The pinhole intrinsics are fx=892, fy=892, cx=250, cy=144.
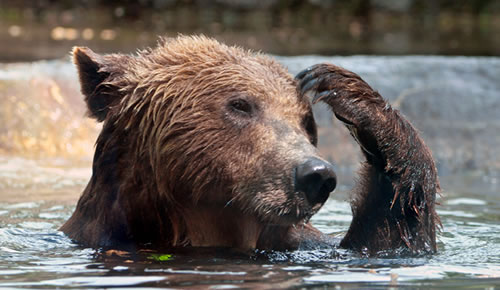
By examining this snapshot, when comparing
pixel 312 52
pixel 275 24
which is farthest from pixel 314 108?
pixel 275 24

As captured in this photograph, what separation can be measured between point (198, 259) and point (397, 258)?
1106mm

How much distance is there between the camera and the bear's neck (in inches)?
191

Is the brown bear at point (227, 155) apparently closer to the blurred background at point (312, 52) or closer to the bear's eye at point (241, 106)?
the bear's eye at point (241, 106)

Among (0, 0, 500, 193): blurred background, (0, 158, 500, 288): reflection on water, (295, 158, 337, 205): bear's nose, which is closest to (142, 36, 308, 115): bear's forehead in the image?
(295, 158, 337, 205): bear's nose

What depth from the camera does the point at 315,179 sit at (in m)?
4.29

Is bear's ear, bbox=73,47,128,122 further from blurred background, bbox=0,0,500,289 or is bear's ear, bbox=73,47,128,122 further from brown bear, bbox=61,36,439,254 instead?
blurred background, bbox=0,0,500,289

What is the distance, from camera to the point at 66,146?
32.8ft

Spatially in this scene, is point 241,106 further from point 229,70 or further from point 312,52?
point 312,52

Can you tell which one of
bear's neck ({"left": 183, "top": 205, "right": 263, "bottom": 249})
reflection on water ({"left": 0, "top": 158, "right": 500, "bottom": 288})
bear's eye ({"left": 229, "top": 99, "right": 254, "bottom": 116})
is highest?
bear's eye ({"left": 229, "top": 99, "right": 254, "bottom": 116})

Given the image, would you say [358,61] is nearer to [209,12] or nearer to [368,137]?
[368,137]

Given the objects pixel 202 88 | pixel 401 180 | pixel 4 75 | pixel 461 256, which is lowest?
pixel 461 256

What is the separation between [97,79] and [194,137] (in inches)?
30.1

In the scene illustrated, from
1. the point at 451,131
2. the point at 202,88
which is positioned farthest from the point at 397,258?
the point at 451,131

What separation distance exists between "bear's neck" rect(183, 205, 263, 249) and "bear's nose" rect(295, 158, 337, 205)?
0.49 metres
